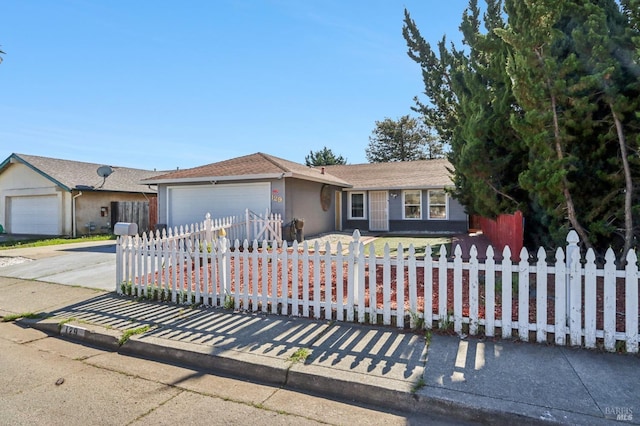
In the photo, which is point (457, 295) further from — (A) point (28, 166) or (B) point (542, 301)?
(A) point (28, 166)

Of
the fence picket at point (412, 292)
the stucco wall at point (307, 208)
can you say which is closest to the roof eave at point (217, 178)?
the stucco wall at point (307, 208)

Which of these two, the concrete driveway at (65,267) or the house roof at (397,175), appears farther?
the house roof at (397,175)

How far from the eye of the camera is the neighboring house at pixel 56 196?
713 inches

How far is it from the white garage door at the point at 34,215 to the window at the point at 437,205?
1899cm

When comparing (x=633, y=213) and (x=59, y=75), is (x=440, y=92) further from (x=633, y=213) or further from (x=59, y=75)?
(x=59, y=75)

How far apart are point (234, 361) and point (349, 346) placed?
1.18 metres

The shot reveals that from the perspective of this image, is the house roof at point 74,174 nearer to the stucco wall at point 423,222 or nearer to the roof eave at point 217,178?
the roof eave at point 217,178

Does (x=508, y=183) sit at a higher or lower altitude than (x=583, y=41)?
lower

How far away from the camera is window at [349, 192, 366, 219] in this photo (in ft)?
61.0

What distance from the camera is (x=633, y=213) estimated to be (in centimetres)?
506

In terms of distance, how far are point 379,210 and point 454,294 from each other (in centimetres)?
1435

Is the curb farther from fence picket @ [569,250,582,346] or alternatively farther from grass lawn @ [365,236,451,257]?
grass lawn @ [365,236,451,257]

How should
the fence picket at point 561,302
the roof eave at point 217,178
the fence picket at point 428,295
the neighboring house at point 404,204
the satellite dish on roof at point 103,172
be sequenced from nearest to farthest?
1. the fence picket at point 561,302
2. the fence picket at point 428,295
3. the roof eave at point 217,178
4. the neighboring house at point 404,204
5. the satellite dish on roof at point 103,172

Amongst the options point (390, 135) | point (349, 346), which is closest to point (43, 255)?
point (349, 346)
